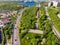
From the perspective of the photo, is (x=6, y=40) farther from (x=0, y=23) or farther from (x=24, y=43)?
(x=0, y=23)

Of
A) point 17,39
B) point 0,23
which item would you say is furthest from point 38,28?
point 0,23

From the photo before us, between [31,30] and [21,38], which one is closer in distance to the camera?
[21,38]

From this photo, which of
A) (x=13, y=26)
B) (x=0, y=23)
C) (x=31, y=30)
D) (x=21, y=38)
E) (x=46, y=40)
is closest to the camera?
(x=46, y=40)

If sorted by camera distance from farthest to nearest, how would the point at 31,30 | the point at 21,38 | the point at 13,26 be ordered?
the point at 13,26
the point at 31,30
the point at 21,38

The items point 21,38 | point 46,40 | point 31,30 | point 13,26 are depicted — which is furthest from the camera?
point 13,26

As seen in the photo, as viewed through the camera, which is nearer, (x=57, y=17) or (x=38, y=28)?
(x=38, y=28)

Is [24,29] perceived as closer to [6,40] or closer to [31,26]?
[31,26]

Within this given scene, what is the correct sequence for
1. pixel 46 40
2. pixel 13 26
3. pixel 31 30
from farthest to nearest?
pixel 13 26, pixel 31 30, pixel 46 40

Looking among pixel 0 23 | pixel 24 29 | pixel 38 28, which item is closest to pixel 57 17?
pixel 38 28
